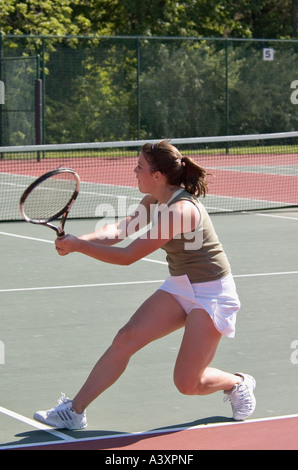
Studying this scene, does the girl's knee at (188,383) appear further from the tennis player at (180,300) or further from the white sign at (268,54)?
the white sign at (268,54)

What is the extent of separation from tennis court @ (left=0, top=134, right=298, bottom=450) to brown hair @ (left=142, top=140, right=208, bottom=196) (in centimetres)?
118

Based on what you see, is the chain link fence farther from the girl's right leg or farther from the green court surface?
the girl's right leg

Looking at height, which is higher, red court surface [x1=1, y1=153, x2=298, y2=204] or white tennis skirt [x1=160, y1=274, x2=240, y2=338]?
white tennis skirt [x1=160, y1=274, x2=240, y2=338]

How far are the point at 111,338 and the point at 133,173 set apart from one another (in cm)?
1461

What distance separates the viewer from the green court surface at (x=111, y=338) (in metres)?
Answer: 5.59

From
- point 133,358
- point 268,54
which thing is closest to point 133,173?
point 268,54

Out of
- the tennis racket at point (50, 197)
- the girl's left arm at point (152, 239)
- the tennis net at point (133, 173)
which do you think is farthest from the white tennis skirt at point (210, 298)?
the tennis net at point (133, 173)

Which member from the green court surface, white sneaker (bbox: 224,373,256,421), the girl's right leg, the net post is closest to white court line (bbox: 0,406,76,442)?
the green court surface

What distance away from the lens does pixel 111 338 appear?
7445mm

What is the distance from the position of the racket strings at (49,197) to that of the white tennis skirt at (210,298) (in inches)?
27.6

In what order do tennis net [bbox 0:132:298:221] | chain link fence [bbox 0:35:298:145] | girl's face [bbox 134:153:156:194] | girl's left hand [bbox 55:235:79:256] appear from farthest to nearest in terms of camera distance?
chain link fence [bbox 0:35:298:145], tennis net [bbox 0:132:298:221], girl's face [bbox 134:153:156:194], girl's left hand [bbox 55:235:79:256]

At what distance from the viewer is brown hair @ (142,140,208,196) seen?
Answer: 5.27 metres

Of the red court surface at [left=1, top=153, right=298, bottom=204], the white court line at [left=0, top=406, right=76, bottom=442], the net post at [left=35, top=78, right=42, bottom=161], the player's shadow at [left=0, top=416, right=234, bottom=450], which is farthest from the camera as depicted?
the net post at [left=35, top=78, right=42, bottom=161]
